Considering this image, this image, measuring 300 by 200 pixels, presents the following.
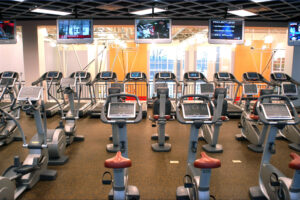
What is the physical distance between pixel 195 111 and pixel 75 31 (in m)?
4.38

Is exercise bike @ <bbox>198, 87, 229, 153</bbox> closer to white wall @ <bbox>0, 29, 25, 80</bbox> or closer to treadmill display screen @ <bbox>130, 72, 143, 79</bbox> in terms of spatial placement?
treadmill display screen @ <bbox>130, 72, 143, 79</bbox>

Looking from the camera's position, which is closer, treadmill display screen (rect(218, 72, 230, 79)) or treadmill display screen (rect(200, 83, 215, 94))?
treadmill display screen (rect(200, 83, 215, 94))

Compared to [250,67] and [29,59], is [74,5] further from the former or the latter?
[250,67]

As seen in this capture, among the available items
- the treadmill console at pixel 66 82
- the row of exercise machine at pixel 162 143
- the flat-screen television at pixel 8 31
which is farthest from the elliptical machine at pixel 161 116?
the flat-screen television at pixel 8 31

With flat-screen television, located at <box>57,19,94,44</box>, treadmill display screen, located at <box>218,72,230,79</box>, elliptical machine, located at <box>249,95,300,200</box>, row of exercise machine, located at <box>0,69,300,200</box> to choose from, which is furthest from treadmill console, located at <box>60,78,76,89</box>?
treadmill display screen, located at <box>218,72,230,79</box>

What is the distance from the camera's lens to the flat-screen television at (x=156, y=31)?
20.0ft

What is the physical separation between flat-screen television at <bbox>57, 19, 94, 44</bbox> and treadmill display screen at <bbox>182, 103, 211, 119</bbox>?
3948 mm

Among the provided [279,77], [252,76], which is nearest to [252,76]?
[252,76]

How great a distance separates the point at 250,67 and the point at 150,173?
38.8ft

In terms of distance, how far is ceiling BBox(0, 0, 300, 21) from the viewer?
230 inches

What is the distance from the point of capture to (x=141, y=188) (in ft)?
10.3

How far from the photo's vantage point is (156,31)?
609 cm

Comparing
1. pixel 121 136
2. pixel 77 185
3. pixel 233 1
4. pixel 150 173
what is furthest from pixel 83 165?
pixel 233 1

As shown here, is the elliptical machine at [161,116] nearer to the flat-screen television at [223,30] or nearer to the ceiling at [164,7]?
the flat-screen television at [223,30]
